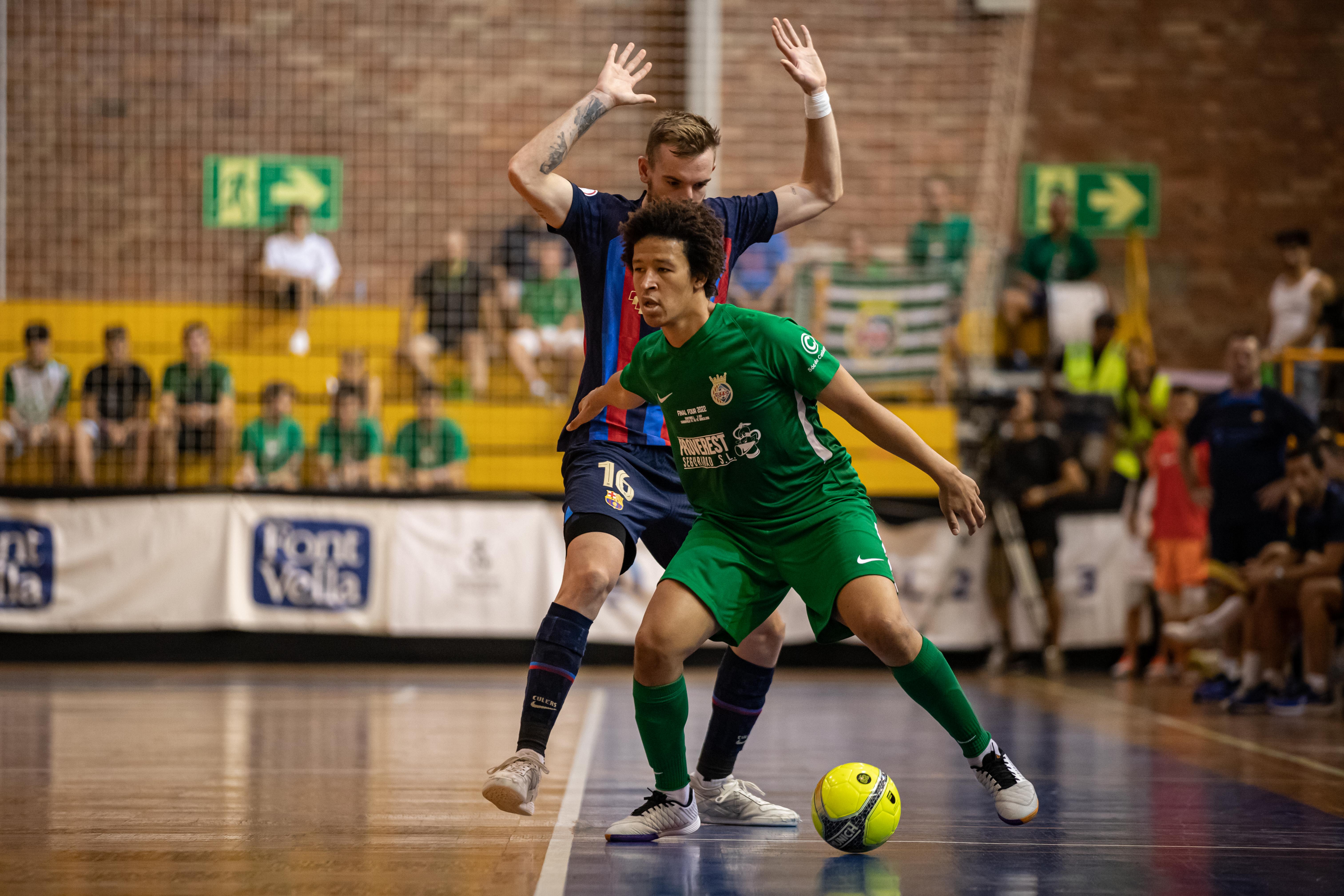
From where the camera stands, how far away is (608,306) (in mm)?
4699

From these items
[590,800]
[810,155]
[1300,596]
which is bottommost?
[590,800]

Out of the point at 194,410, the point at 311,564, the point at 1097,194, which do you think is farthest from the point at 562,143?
the point at 1097,194

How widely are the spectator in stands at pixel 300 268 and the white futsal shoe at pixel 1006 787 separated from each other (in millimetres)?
10079

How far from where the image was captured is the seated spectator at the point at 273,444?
12.1 meters

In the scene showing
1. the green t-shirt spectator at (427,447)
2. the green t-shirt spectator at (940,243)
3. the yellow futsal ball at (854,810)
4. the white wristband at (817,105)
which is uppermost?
the green t-shirt spectator at (940,243)

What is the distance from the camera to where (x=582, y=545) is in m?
4.33

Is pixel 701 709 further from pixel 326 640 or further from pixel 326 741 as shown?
pixel 326 640

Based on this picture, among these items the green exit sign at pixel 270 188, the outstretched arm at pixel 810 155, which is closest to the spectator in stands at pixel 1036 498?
the outstretched arm at pixel 810 155

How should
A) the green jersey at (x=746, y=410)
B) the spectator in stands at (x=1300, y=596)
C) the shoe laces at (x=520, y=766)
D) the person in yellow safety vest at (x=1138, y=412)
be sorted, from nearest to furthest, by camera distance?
the shoe laces at (x=520, y=766)
the green jersey at (x=746, y=410)
the spectator in stands at (x=1300, y=596)
the person in yellow safety vest at (x=1138, y=412)

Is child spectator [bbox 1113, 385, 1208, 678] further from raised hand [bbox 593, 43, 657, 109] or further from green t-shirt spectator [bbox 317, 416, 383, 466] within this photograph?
raised hand [bbox 593, 43, 657, 109]

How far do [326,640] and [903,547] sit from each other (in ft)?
16.2

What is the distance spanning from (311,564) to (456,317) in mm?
2904

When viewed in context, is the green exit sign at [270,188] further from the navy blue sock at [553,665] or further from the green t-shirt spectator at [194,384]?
the navy blue sock at [553,665]

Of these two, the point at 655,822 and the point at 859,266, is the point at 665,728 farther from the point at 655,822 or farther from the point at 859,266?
the point at 859,266
